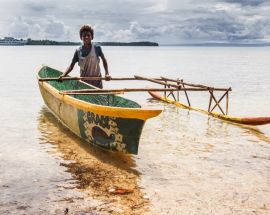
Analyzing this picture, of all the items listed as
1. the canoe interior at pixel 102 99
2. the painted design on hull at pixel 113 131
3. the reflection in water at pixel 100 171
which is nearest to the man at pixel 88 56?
the canoe interior at pixel 102 99

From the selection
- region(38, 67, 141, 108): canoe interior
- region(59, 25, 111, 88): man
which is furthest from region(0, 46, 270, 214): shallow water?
region(59, 25, 111, 88): man

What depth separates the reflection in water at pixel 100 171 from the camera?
19.3 ft

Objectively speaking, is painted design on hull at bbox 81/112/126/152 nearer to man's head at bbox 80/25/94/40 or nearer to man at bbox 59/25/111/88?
man at bbox 59/25/111/88

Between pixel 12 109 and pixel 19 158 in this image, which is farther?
pixel 12 109

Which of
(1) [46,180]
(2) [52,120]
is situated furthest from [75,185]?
(2) [52,120]

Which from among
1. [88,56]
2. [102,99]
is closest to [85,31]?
[88,56]

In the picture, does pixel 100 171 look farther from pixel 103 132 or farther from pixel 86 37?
pixel 86 37

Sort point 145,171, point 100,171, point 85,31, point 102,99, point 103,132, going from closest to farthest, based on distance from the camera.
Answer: point 100,171, point 145,171, point 103,132, point 85,31, point 102,99

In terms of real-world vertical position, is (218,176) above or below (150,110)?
below

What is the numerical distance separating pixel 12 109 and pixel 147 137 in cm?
728

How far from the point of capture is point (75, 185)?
6.47 meters

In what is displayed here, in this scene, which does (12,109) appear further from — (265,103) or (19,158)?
(265,103)

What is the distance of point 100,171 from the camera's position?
23.8 ft

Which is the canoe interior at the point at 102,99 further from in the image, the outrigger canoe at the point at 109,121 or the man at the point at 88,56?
the man at the point at 88,56
